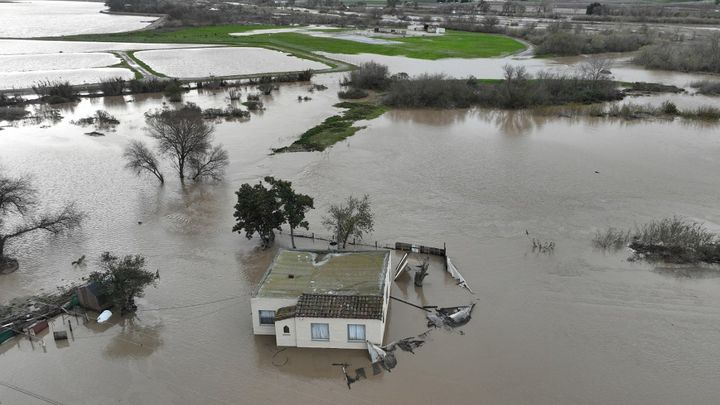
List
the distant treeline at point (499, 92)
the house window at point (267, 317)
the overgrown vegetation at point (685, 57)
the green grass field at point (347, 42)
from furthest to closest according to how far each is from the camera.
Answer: the green grass field at point (347, 42) → the overgrown vegetation at point (685, 57) → the distant treeline at point (499, 92) → the house window at point (267, 317)

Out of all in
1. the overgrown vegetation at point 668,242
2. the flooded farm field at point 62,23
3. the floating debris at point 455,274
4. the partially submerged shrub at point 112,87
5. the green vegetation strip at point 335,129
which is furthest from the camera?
the flooded farm field at point 62,23

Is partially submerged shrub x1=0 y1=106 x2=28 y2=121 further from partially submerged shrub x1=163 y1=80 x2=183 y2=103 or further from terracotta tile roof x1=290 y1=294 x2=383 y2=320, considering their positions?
terracotta tile roof x1=290 y1=294 x2=383 y2=320

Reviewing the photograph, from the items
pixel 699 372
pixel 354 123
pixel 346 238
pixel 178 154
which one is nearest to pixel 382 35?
pixel 354 123

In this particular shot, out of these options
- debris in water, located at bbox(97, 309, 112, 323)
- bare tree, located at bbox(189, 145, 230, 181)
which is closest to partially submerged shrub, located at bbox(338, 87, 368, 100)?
bare tree, located at bbox(189, 145, 230, 181)

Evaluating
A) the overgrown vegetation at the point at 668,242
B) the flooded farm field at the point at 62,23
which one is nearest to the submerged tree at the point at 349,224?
the overgrown vegetation at the point at 668,242

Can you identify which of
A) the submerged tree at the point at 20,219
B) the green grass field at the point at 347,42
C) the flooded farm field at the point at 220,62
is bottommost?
the submerged tree at the point at 20,219

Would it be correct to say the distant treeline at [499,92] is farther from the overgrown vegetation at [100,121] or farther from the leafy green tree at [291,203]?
the leafy green tree at [291,203]
